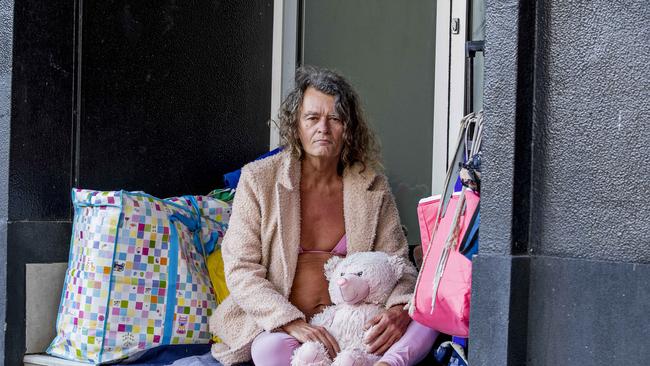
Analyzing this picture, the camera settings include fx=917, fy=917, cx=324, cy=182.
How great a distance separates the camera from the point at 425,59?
15.5ft

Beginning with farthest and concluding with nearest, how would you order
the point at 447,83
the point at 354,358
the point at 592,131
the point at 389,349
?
the point at 447,83 < the point at 389,349 < the point at 354,358 < the point at 592,131

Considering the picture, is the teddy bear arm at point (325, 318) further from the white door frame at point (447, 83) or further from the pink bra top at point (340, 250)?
the white door frame at point (447, 83)

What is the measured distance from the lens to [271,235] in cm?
396

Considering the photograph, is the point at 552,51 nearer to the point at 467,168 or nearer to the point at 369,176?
the point at 467,168

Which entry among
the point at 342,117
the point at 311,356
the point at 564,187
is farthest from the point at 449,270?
the point at 342,117

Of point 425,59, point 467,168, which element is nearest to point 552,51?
point 467,168

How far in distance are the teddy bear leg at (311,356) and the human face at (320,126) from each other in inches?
34.3

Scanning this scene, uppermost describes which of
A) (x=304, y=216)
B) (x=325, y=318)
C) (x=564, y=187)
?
(x=564, y=187)

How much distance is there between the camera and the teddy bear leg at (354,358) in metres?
3.43

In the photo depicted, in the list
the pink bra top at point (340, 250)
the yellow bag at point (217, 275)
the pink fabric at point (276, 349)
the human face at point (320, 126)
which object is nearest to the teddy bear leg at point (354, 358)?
the pink fabric at point (276, 349)

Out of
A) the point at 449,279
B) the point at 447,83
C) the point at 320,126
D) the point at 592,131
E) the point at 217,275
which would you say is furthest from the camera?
the point at 447,83

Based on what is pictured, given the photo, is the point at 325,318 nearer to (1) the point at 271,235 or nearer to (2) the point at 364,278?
(2) the point at 364,278

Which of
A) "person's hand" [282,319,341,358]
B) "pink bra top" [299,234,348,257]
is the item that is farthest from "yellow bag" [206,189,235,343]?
"person's hand" [282,319,341,358]

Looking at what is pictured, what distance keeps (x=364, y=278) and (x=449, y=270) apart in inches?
27.3
